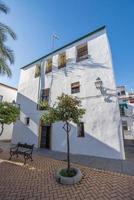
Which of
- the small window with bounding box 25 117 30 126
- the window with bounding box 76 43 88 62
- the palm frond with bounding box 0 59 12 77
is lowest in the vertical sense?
the small window with bounding box 25 117 30 126

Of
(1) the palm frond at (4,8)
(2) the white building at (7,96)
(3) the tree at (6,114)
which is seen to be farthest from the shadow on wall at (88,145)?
(2) the white building at (7,96)

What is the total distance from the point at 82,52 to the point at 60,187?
10.9 metres

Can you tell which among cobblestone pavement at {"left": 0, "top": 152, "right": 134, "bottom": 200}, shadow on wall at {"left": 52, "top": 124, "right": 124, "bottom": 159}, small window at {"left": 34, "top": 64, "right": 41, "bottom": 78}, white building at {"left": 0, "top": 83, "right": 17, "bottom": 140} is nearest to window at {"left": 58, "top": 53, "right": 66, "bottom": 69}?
small window at {"left": 34, "top": 64, "right": 41, "bottom": 78}

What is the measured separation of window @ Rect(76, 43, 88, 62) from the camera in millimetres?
11609

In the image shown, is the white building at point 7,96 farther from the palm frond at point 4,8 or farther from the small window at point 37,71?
the palm frond at point 4,8

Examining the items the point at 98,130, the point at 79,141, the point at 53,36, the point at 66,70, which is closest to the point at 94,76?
the point at 66,70

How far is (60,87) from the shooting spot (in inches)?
483

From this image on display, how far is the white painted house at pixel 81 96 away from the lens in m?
9.08

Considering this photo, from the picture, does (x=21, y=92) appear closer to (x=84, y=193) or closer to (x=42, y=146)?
(x=42, y=146)

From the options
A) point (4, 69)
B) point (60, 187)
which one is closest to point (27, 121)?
point (4, 69)

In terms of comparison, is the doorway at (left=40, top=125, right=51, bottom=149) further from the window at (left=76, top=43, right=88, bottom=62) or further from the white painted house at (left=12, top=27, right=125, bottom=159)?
the window at (left=76, top=43, right=88, bottom=62)

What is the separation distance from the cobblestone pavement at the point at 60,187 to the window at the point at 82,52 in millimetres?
9373

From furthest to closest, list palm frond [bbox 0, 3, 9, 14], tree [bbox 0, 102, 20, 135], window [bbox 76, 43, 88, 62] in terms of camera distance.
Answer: window [bbox 76, 43, 88, 62]
tree [bbox 0, 102, 20, 135]
palm frond [bbox 0, 3, 9, 14]

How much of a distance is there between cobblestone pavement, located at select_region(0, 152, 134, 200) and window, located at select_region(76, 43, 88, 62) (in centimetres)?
937
